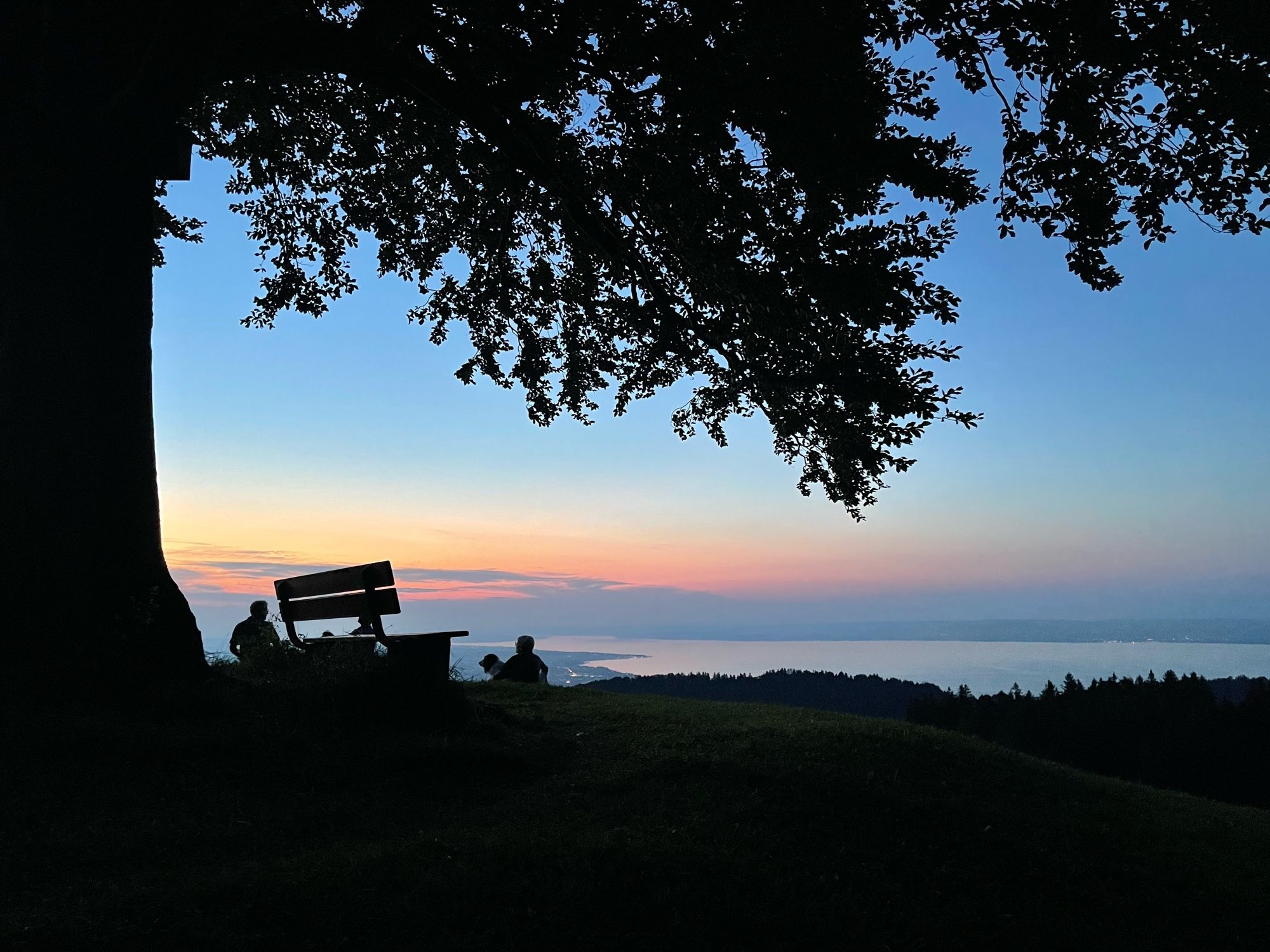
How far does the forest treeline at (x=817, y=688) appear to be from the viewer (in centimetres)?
3997

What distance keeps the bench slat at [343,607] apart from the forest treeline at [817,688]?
24.8 m

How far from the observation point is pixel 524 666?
49.0 feet

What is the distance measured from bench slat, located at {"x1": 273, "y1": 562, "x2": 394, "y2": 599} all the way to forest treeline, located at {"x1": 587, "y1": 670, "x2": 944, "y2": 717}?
24.9 metres

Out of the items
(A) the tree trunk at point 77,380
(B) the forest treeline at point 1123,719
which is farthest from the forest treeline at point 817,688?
(A) the tree trunk at point 77,380

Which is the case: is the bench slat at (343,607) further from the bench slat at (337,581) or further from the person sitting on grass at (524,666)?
the person sitting on grass at (524,666)

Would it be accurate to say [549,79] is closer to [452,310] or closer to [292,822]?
[452,310]

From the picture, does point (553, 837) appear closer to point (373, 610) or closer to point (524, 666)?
point (373, 610)

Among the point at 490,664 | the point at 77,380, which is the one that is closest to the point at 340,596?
the point at 77,380

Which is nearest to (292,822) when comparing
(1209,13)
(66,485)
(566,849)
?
(566,849)

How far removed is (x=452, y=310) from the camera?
50.6 ft

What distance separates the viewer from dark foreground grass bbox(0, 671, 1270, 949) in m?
4.53

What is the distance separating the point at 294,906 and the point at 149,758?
3215mm

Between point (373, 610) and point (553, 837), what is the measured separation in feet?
13.5

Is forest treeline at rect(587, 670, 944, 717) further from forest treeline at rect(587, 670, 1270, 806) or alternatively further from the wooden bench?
the wooden bench
